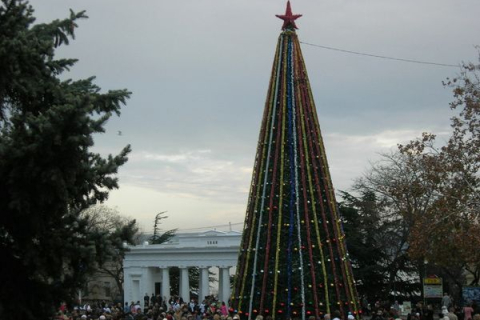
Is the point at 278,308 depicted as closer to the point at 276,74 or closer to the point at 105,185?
the point at 276,74

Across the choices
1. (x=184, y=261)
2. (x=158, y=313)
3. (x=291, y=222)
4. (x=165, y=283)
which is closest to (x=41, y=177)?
(x=291, y=222)

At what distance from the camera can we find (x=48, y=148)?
10156mm

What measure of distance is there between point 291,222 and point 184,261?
75.1 ft

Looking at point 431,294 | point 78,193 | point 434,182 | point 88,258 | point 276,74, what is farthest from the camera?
point 431,294

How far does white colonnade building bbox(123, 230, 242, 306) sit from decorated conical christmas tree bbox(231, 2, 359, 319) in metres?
19.1

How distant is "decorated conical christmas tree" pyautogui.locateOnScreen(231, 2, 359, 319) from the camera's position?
22.7 meters

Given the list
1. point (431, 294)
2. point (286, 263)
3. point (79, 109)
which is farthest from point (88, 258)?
point (431, 294)

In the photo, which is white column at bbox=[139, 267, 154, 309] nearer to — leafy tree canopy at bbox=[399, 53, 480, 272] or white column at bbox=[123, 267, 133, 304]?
white column at bbox=[123, 267, 133, 304]

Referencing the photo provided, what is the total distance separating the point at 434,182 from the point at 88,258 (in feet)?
60.1

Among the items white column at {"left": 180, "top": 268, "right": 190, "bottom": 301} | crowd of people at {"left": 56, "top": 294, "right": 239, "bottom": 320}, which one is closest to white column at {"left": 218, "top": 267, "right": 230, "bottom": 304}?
white column at {"left": 180, "top": 268, "right": 190, "bottom": 301}

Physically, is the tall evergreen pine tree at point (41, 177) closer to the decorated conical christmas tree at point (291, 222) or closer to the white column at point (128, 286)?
the decorated conical christmas tree at point (291, 222)

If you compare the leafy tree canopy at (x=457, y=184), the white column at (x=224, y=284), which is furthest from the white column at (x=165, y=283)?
the leafy tree canopy at (x=457, y=184)

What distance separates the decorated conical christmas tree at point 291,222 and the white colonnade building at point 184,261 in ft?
62.7

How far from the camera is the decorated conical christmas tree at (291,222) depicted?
22703 mm
